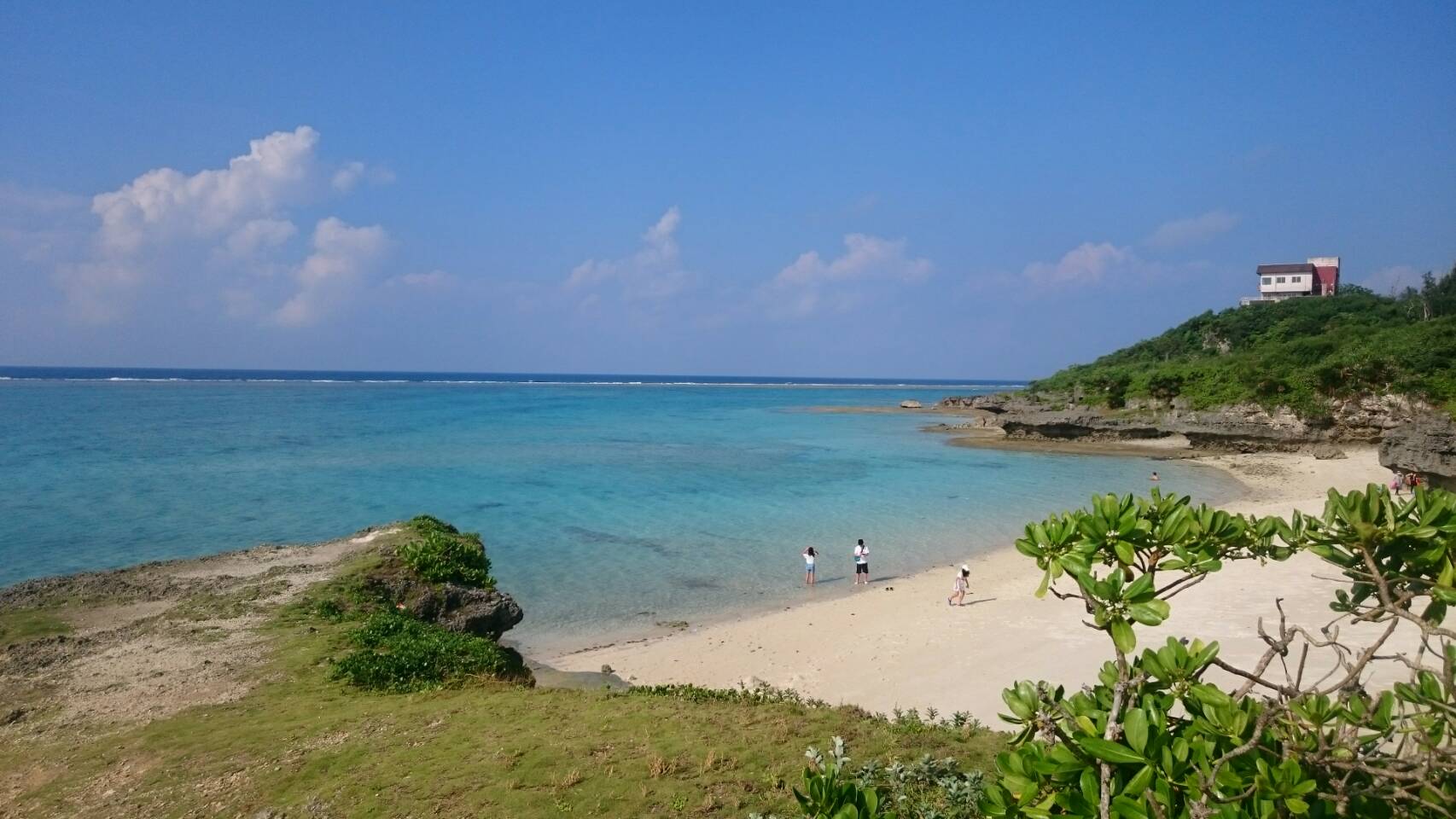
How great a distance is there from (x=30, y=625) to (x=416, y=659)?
604 centimetres

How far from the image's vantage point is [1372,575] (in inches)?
100.0

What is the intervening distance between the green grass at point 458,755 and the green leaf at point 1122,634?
12.6 feet

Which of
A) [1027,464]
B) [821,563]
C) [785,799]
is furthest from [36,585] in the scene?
[1027,464]

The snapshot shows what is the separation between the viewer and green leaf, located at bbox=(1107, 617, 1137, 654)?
2.47 m

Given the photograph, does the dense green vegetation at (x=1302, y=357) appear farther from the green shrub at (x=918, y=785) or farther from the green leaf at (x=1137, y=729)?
the green leaf at (x=1137, y=729)

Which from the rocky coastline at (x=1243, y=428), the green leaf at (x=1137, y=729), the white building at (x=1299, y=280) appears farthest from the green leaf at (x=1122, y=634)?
the white building at (x=1299, y=280)

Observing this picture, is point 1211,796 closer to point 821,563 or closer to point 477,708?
point 477,708

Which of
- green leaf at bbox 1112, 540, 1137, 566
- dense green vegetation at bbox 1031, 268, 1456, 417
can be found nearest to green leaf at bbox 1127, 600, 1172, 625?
green leaf at bbox 1112, 540, 1137, 566

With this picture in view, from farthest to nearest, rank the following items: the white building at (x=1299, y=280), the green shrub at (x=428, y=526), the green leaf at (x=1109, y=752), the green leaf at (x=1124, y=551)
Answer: the white building at (x=1299, y=280)
the green shrub at (x=428, y=526)
the green leaf at (x=1124, y=551)
the green leaf at (x=1109, y=752)

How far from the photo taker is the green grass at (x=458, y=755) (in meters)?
5.93

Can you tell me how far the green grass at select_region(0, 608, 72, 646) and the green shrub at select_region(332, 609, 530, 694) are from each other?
13.8ft

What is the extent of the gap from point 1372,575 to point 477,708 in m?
7.60

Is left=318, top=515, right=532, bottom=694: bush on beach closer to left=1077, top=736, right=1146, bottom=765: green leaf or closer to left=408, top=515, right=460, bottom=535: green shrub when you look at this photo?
left=408, top=515, right=460, bottom=535: green shrub

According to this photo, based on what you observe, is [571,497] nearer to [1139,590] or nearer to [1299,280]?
[1139,590]
